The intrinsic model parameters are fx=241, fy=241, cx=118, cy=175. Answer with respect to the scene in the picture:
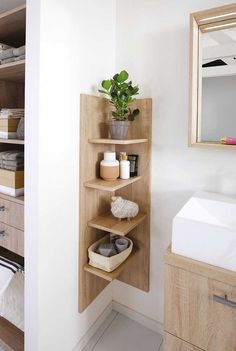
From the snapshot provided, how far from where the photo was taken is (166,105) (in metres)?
1.47

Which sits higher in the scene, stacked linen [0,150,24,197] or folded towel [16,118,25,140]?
folded towel [16,118,25,140]

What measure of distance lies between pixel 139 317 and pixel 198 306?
0.90m

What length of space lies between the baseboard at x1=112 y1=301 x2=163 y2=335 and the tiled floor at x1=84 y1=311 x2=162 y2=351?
0.08 ft

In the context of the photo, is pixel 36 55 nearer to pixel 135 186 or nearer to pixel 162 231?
pixel 135 186

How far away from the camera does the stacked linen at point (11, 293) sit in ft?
4.84

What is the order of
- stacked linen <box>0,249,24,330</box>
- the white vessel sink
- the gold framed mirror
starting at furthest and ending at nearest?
stacked linen <box>0,249,24,330</box> → the gold framed mirror → the white vessel sink

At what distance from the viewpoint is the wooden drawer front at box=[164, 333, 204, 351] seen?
1.05m

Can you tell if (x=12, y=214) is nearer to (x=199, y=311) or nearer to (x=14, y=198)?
(x=14, y=198)

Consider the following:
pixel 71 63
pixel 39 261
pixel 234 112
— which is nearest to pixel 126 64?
pixel 71 63

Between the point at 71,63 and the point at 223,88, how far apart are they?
81 centimetres

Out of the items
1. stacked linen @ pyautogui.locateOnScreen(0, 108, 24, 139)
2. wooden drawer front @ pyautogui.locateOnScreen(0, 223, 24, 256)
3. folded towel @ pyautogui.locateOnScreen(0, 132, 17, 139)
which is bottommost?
wooden drawer front @ pyautogui.locateOnScreen(0, 223, 24, 256)

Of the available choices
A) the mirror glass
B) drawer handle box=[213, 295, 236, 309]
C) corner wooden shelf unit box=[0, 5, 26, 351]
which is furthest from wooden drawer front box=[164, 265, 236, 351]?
corner wooden shelf unit box=[0, 5, 26, 351]

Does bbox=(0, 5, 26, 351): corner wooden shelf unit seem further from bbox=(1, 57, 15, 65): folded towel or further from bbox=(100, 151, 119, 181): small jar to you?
bbox=(100, 151, 119, 181): small jar

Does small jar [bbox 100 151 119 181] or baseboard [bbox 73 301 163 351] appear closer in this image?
small jar [bbox 100 151 119 181]
